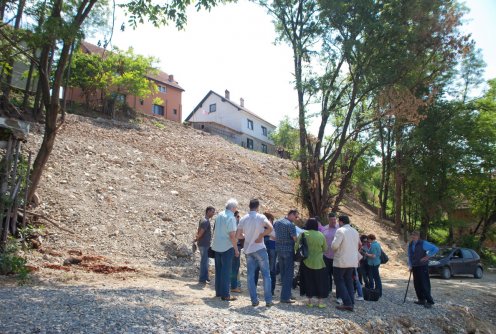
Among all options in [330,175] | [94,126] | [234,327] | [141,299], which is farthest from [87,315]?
[94,126]

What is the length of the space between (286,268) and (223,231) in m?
1.42

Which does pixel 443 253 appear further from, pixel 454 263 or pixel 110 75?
pixel 110 75

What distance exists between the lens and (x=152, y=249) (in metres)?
12.7

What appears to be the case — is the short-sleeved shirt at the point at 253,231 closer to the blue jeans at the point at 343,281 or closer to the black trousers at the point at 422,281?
the blue jeans at the point at 343,281

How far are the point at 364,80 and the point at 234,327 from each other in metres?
12.4

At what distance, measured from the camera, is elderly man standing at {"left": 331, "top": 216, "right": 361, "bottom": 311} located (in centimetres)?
763

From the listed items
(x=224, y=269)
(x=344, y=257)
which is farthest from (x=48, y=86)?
(x=344, y=257)

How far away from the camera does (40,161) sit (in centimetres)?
1178

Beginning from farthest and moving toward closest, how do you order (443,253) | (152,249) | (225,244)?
(443,253) < (152,249) < (225,244)

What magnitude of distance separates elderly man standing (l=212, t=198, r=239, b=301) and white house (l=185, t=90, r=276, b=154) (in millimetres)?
38367

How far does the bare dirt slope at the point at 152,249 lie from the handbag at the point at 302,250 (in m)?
0.89

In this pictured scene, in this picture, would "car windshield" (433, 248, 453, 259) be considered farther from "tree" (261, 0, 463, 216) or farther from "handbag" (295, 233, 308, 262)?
"handbag" (295, 233, 308, 262)

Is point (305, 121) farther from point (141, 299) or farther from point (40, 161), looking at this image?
point (141, 299)

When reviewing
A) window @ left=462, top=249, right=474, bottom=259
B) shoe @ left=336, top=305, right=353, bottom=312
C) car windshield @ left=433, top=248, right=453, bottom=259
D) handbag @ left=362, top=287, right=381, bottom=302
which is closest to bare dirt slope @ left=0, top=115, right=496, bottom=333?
shoe @ left=336, top=305, right=353, bottom=312
